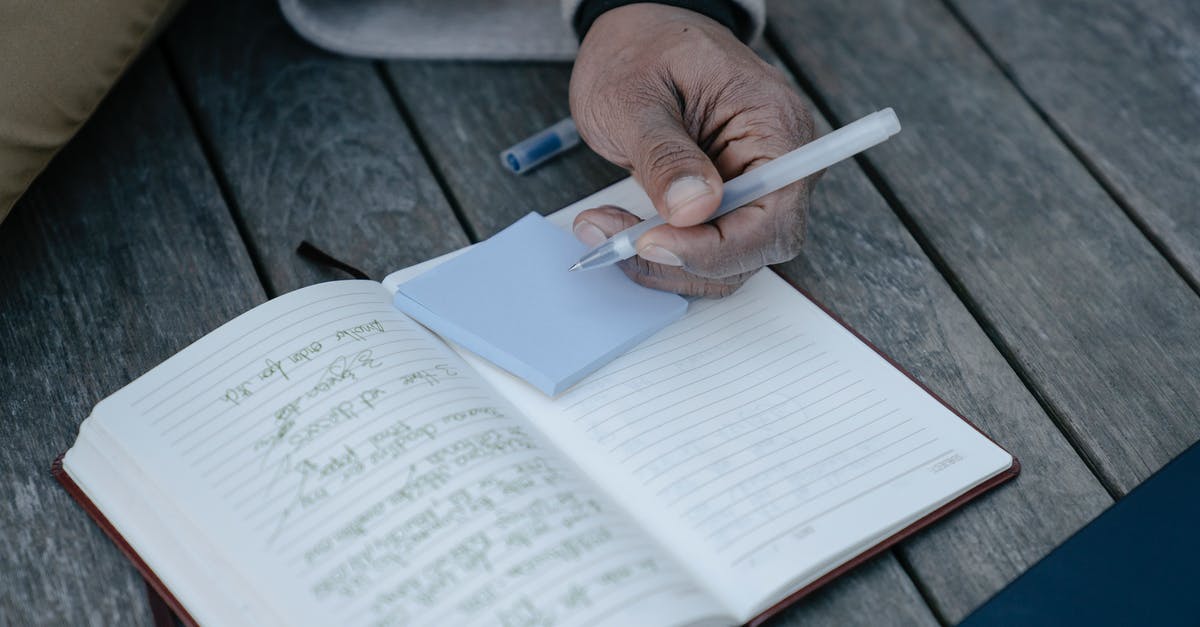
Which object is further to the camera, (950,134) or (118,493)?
(950,134)

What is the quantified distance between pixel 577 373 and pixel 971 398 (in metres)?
0.33

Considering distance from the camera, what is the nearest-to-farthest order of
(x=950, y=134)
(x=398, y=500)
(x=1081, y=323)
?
(x=398, y=500) → (x=1081, y=323) → (x=950, y=134)

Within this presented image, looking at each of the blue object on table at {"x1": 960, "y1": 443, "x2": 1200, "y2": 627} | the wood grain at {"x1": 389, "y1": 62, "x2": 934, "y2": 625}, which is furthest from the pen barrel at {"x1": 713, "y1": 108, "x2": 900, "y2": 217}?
the blue object on table at {"x1": 960, "y1": 443, "x2": 1200, "y2": 627}

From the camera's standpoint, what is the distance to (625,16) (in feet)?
3.15

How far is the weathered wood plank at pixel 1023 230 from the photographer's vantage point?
838 millimetres

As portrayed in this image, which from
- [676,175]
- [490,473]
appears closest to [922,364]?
[676,175]

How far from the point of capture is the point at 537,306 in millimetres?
808

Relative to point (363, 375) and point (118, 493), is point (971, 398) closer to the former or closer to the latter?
point (363, 375)

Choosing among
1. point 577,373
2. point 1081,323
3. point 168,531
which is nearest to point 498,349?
point 577,373

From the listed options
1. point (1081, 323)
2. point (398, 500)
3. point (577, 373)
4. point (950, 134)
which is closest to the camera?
point (398, 500)

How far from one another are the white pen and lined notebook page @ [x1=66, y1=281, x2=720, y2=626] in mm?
155

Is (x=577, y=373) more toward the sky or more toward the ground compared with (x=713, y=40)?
more toward the ground

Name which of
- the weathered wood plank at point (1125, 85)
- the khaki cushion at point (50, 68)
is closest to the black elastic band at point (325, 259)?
the khaki cushion at point (50, 68)

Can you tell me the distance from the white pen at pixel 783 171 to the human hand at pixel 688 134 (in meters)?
0.02
